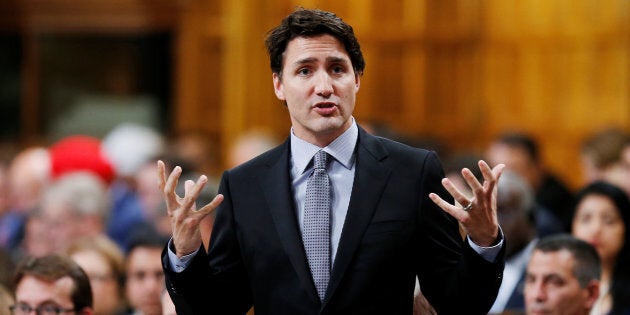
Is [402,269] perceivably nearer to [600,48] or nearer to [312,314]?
[312,314]

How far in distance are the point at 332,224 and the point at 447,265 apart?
308 mm

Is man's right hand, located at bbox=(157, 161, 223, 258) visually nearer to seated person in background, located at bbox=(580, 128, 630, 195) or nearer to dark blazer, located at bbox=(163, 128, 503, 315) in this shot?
dark blazer, located at bbox=(163, 128, 503, 315)

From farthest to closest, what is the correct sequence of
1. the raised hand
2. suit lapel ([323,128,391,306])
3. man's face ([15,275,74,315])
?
man's face ([15,275,74,315]), suit lapel ([323,128,391,306]), the raised hand

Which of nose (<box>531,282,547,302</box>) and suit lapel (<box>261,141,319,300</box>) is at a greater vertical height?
suit lapel (<box>261,141,319,300</box>)

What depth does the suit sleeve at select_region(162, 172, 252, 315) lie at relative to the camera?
10.7 ft

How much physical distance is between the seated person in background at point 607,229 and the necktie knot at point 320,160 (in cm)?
275

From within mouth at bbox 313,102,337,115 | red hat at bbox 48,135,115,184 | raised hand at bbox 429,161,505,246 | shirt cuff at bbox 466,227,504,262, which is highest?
mouth at bbox 313,102,337,115

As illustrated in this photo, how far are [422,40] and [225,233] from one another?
9.08m

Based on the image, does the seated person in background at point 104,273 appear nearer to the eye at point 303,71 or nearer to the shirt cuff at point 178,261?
the shirt cuff at point 178,261

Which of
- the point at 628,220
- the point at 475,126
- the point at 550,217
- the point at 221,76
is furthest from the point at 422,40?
the point at 628,220

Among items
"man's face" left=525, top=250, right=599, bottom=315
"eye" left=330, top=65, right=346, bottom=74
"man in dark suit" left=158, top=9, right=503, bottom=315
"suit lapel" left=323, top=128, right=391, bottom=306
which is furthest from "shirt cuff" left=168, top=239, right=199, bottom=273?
"man's face" left=525, top=250, right=599, bottom=315

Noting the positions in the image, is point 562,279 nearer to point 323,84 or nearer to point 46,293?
point 46,293

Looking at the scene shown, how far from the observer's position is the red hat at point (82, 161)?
9.68 meters

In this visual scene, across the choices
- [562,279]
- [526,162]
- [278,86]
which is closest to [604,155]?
[526,162]
